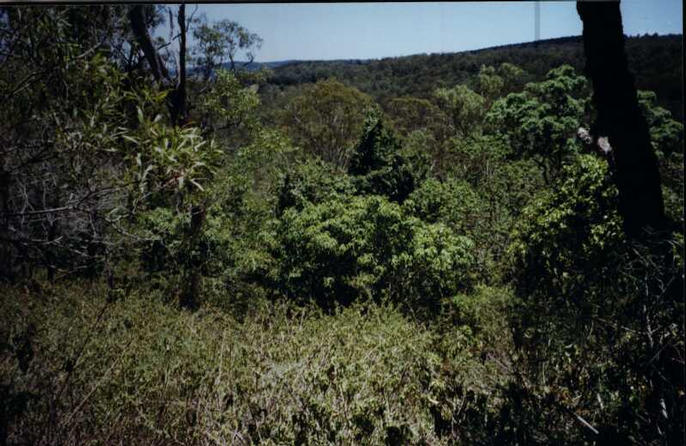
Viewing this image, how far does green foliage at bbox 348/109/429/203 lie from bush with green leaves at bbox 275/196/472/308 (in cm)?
38

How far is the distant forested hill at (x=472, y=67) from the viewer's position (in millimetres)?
2008

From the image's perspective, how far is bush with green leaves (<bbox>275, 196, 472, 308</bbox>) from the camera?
3732mm

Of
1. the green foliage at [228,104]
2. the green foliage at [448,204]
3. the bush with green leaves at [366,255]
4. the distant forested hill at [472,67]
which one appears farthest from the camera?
the green foliage at [228,104]

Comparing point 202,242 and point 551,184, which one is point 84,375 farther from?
point 551,184

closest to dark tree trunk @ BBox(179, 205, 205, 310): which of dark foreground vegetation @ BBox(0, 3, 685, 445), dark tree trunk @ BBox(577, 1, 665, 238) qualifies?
dark foreground vegetation @ BBox(0, 3, 685, 445)

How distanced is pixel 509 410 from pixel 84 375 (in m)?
2.09

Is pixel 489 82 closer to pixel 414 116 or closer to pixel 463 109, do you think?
pixel 463 109

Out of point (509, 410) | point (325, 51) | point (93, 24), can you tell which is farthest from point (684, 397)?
point (93, 24)

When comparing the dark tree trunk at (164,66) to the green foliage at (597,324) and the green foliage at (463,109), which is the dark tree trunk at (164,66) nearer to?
the green foliage at (463,109)

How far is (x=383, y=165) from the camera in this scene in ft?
16.0

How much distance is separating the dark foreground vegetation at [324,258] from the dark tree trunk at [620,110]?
0.4 inches

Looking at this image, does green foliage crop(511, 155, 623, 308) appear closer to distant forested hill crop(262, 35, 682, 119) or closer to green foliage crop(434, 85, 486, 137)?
distant forested hill crop(262, 35, 682, 119)

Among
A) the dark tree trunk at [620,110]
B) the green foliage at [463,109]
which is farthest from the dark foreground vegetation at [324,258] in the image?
the green foliage at [463,109]

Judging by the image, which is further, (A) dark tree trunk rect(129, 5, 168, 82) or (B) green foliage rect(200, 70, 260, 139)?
(B) green foliage rect(200, 70, 260, 139)
